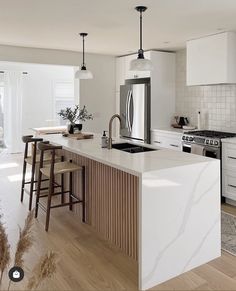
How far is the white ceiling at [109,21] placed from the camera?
3246 millimetres

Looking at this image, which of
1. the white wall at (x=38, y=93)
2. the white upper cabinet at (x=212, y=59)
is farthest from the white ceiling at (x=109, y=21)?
the white wall at (x=38, y=93)

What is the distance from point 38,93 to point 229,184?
6378 millimetres

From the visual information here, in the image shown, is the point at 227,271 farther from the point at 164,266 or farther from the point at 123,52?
the point at 123,52

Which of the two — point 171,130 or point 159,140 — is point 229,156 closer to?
point 171,130

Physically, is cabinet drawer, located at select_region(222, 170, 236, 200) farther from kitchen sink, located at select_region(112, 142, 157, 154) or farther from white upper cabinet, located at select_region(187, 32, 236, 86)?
kitchen sink, located at select_region(112, 142, 157, 154)

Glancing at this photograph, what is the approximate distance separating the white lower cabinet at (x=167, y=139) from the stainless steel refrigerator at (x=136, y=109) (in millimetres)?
144

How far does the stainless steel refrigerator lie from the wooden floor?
254 centimetres

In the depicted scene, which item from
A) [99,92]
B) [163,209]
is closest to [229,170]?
[163,209]

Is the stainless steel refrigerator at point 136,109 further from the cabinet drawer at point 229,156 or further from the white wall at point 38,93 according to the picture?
the white wall at point 38,93

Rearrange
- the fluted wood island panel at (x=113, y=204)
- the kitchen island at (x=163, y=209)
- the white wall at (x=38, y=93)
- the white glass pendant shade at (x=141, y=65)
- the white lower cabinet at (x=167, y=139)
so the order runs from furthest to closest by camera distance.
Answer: the white wall at (x=38, y=93) → the white lower cabinet at (x=167, y=139) → the white glass pendant shade at (x=141, y=65) → the fluted wood island panel at (x=113, y=204) → the kitchen island at (x=163, y=209)

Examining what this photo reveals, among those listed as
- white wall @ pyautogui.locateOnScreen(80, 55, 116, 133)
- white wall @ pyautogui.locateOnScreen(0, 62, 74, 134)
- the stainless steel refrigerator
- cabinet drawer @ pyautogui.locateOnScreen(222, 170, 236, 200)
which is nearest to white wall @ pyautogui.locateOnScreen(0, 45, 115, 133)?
white wall @ pyautogui.locateOnScreen(80, 55, 116, 133)

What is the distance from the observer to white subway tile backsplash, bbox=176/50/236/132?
16.5ft

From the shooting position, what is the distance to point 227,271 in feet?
8.66

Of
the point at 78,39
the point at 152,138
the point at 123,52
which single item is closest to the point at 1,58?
the point at 78,39
